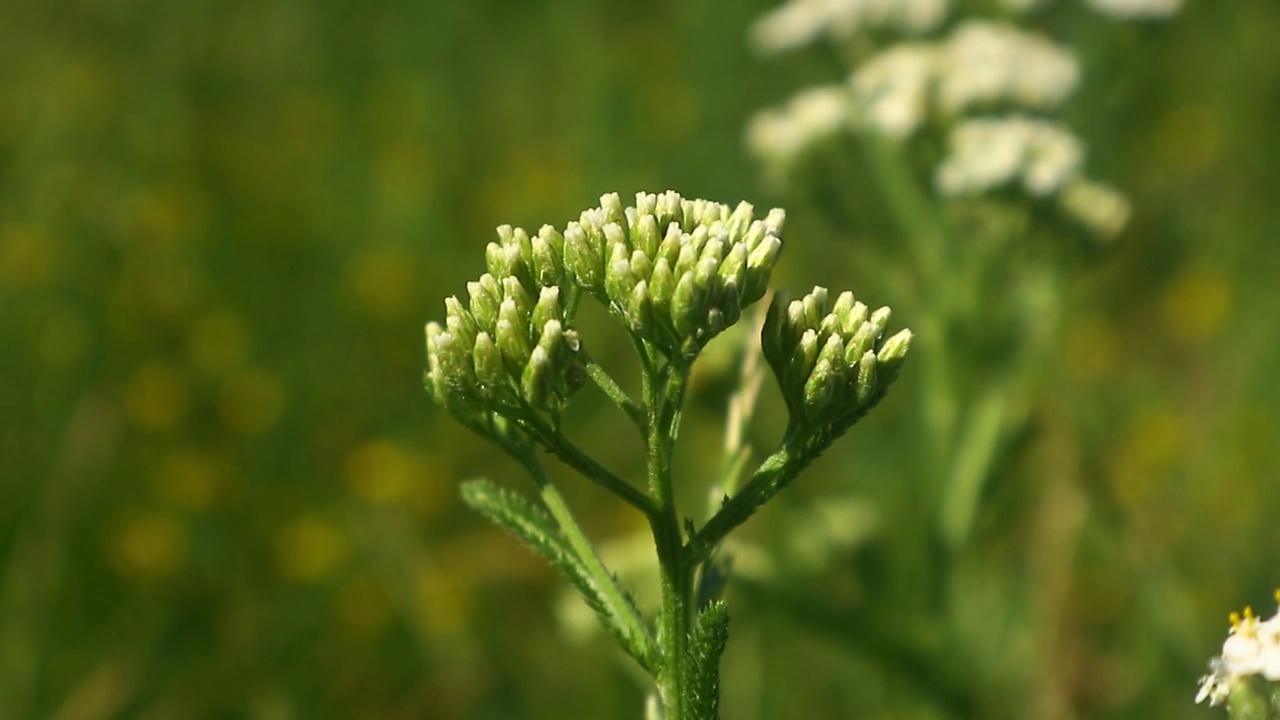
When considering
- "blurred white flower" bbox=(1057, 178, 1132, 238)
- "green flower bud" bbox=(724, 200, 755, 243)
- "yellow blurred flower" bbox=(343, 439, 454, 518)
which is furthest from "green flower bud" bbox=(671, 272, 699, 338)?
"yellow blurred flower" bbox=(343, 439, 454, 518)

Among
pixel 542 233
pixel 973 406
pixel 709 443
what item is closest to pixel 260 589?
pixel 709 443

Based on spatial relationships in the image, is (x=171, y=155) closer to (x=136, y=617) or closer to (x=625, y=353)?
(x=625, y=353)

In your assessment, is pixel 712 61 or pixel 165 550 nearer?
pixel 165 550

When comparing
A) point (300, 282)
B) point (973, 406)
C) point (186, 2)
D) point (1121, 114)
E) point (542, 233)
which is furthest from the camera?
point (186, 2)

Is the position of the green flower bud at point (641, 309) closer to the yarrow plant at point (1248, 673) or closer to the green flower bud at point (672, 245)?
the green flower bud at point (672, 245)

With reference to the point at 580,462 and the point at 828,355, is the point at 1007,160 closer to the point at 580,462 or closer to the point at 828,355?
the point at 828,355

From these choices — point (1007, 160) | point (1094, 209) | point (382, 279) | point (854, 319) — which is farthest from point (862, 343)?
point (382, 279)
